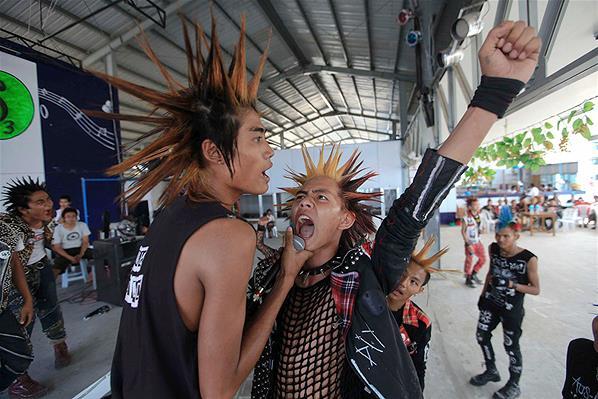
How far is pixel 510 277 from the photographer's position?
2.90 meters

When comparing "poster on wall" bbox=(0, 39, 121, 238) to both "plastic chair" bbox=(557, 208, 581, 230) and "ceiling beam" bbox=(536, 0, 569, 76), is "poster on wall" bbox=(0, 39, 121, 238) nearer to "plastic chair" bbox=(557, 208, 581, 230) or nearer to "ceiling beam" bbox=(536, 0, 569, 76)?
"ceiling beam" bbox=(536, 0, 569, 76)

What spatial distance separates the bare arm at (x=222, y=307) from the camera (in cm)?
74

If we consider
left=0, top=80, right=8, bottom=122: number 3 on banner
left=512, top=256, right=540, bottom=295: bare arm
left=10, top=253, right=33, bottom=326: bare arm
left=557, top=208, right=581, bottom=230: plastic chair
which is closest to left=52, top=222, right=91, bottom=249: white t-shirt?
left=0, top=80, right=8, bottom=122: number 3 on banner

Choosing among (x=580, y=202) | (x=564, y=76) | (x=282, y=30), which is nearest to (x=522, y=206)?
(x=580, y=202)

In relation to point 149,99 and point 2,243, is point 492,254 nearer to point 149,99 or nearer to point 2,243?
point 149,99

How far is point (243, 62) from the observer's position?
99 centimetres

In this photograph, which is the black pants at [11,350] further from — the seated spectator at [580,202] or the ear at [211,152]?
the seated spectator at [580,202]

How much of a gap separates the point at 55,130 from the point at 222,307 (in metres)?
7.96

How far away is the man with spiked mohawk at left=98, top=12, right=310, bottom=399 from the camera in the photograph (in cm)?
76

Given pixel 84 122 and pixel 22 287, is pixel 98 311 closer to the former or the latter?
pixel 22 287

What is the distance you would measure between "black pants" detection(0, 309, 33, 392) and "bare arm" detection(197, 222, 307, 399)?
278 cm

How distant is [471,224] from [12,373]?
22.1ft

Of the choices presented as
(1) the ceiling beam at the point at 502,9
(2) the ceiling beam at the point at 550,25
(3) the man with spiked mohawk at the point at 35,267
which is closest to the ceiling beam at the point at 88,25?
(3) the man with spiked mohawk at the point at 35,267

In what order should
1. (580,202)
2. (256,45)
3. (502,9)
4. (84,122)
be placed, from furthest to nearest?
(580,202), (256,45), (84,122), (502,9)
